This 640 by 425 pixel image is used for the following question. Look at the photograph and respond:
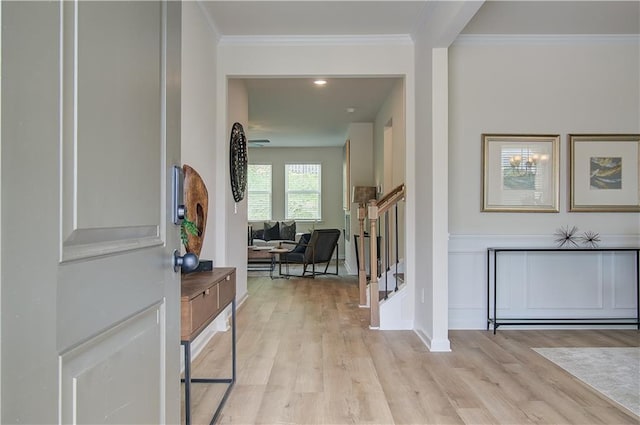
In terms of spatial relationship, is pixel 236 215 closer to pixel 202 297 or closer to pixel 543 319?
pixel 202 297

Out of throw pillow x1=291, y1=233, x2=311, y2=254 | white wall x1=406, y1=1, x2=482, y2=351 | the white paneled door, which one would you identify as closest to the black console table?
white wall x1=406, y1=1, x2=482, y2=351

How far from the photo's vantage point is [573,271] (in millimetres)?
3945

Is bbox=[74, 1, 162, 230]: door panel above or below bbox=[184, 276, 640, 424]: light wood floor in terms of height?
above

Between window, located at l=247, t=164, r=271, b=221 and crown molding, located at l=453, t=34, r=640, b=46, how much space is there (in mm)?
6928

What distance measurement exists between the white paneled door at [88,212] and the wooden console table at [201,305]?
1.96 feet

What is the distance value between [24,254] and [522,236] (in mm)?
4024

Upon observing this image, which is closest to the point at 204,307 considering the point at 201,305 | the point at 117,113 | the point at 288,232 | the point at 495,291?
the point at 201,305

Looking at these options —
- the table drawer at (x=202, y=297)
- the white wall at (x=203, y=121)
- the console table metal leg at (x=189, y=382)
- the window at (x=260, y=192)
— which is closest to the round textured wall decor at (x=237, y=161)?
the white wall at (x=203, y=121)

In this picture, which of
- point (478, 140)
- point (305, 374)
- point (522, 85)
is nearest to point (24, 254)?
point (305, 374)

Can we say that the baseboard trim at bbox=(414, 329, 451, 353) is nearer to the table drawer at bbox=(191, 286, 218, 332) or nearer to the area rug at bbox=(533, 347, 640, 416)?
the area rug at bbox=(533, 347, 640, 416)

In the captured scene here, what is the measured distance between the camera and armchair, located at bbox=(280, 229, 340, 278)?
7012mm

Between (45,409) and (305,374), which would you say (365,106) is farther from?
(45,409)

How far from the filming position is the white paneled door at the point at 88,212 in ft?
1.90

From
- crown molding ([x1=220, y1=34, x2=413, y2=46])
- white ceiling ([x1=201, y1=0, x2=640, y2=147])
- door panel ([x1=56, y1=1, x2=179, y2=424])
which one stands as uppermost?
white ceiling ([x1=201, y1=0, x2=640, y2=147])
